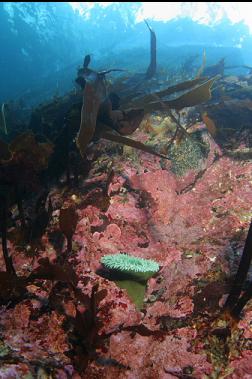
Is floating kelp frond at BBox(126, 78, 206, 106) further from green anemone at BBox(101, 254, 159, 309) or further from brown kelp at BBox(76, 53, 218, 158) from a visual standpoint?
green anemone at BBox(101, 254, 159, 309)

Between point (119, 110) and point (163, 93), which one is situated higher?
point (163, 93)

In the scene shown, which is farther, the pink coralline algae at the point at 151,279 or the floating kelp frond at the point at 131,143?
the floating kelp frond at the point at 131,143

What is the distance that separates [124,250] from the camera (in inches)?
104

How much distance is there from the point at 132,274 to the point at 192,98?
2.02 m

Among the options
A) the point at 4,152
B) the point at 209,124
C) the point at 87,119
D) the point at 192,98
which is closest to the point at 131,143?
the point at 87,119

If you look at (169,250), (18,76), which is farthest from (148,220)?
(18,76)

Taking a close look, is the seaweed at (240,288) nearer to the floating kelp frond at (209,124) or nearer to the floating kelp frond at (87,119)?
the floating kelp frond at (87,119)

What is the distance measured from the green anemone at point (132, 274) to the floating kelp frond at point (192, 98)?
5.74 feet

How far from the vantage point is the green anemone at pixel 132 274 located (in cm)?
217

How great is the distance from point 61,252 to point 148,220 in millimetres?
925

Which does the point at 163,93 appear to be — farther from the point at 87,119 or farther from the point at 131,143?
the point at 87,119

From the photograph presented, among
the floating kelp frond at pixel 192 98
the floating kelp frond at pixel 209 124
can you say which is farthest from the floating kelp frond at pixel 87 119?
the floating kelp frond at pixel 209 124

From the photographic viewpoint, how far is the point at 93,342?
6.11ft

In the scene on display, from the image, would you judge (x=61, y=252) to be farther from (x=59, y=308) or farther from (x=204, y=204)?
(x=204, y=204)
